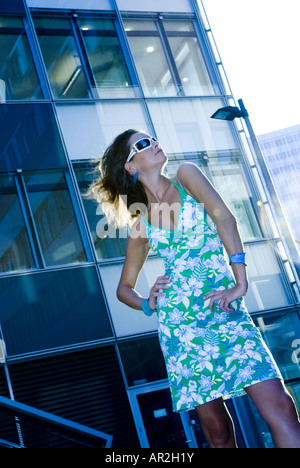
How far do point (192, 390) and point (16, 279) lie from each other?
6867 millimetres

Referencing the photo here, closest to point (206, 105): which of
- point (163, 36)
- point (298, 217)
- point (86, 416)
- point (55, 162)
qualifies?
point (163, 36)

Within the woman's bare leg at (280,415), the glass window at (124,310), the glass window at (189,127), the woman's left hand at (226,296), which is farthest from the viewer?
the glass window at (189,127)

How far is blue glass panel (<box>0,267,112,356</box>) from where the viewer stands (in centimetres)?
926

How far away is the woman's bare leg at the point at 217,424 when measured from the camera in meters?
2.88

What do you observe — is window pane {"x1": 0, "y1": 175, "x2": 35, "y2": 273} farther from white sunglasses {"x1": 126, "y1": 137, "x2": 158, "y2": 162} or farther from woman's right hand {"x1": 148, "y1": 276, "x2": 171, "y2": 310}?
woman's right hand {"x1": 148, "y1": 276, "x2": 171, "y2": 310}

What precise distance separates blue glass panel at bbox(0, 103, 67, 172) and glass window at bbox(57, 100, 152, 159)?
21 centimetres

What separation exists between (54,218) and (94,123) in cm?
191

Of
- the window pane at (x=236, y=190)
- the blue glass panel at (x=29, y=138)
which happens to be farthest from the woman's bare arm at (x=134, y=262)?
the window pane at (x=236, y=190)

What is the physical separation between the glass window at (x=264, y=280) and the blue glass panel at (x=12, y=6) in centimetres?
566

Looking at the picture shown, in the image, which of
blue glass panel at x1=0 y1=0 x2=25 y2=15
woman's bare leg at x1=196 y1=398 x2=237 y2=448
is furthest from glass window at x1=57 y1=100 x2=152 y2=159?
woman's bare leg at x1=196 y1=398 x2=237 y2=448

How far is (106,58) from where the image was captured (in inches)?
463

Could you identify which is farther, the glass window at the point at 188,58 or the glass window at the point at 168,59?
the glass window at the point at 188,58

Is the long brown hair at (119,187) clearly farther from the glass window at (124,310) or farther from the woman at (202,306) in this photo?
the glass window at (124,310)

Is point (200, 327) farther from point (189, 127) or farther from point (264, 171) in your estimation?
point (189, 127)
